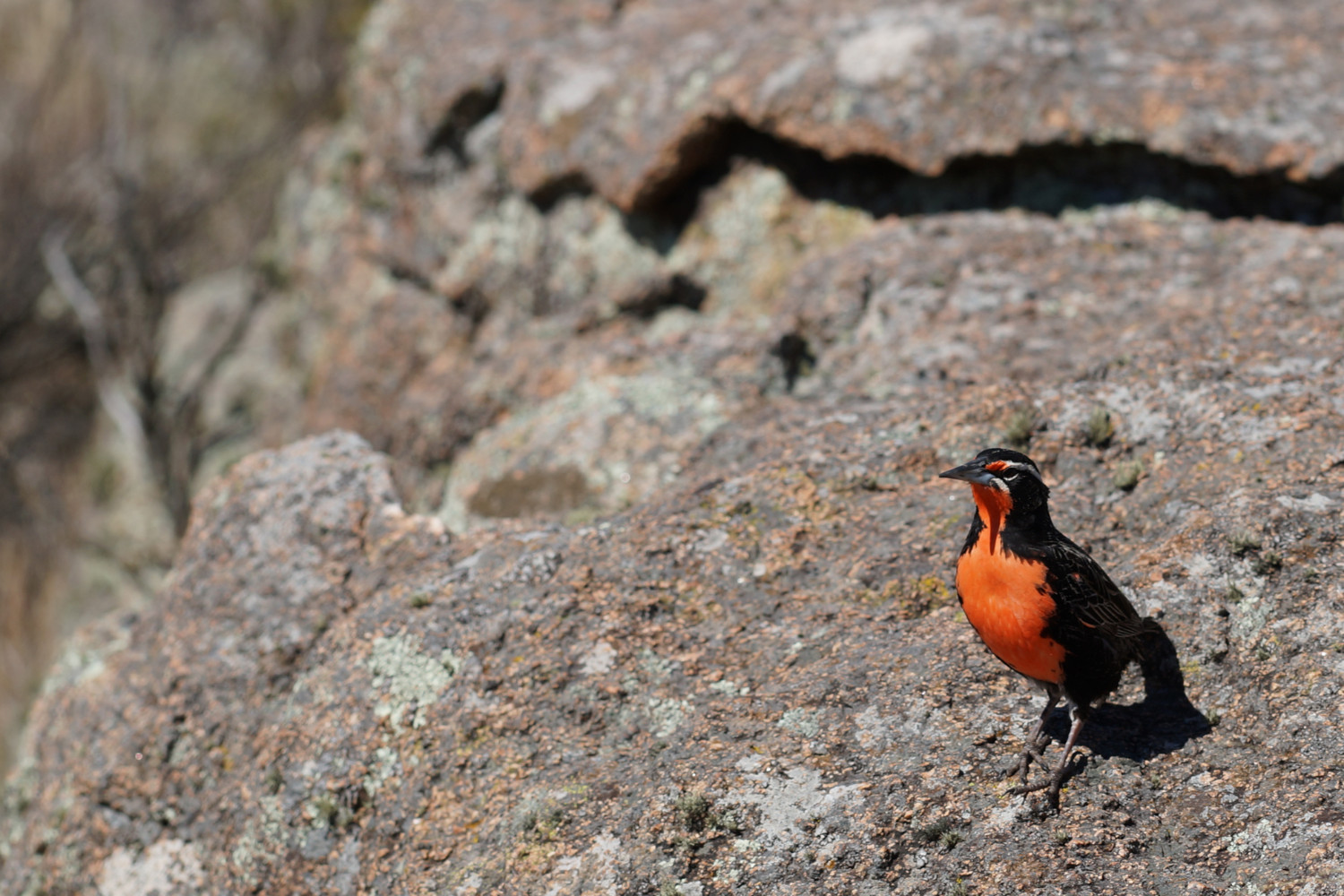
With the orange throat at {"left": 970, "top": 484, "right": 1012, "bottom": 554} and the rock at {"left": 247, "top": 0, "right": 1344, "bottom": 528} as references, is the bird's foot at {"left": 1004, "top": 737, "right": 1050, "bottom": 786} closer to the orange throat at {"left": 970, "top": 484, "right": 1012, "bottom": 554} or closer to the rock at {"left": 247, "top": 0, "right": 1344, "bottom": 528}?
the orange throat at {"left": 970, "top": 484, "right": 1012, "bottom": 554}

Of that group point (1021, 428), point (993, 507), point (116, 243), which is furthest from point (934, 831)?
point (116, 243)

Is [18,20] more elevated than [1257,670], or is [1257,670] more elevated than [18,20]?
[18,20]

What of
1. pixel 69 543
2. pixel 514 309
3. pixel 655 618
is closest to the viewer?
pixel 655 618

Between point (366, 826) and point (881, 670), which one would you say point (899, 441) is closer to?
point (881, 670)

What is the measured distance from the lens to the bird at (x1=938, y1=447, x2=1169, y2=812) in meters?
3.61

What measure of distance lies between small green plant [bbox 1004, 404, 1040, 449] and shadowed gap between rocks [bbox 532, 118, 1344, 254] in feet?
7.11

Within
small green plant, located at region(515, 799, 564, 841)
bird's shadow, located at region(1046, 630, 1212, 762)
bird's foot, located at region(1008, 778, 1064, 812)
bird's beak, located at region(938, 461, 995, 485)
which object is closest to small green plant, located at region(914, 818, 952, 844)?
bird's foot, located at region(1008, 778, 1064, 812)

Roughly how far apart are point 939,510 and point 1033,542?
103 centimetres

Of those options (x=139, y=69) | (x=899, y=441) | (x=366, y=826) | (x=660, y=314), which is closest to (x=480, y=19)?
(x=660, y=314)

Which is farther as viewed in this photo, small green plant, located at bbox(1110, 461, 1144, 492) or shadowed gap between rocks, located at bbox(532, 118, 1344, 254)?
shadowed gap between rocks, located at bbox(532, 118, 1344, 254)

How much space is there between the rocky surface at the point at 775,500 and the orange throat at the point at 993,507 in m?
0.59

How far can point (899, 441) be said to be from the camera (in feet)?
16.8

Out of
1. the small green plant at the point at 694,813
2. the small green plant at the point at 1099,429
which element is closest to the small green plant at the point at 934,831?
the small green plant at the point at 694,813

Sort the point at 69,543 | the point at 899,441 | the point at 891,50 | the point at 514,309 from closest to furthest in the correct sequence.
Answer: the point at 899,441
the point at 891,50
the point at 514,309
the point at 69,543
